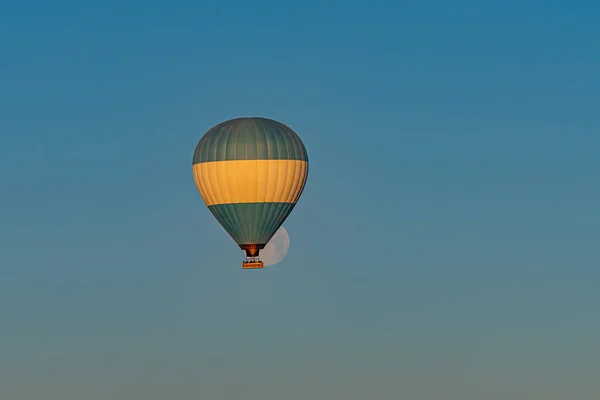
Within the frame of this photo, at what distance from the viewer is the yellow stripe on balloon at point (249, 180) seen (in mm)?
123688

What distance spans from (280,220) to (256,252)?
2.21 meters

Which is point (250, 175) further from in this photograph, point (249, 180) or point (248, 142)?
point (248, 142)

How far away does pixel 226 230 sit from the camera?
413ft

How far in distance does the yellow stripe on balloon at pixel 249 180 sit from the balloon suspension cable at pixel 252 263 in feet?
9.86

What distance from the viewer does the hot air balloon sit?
12362cm

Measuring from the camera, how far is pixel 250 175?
A: 124 m

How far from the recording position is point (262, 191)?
124312mm

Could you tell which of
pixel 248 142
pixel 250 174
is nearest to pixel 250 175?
pixel 250 174

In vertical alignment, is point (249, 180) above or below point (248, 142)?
below

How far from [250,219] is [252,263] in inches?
89.2

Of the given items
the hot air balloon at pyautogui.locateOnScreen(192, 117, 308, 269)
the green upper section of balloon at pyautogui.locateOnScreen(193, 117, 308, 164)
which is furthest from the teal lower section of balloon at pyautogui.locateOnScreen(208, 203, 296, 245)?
the green upper section of balloon at pyautogui.locateOnScreen(193, 117, 308, 164)

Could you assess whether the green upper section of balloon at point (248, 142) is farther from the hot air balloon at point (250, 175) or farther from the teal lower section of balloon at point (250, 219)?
the teal lower section of balloon at point (250, 219)

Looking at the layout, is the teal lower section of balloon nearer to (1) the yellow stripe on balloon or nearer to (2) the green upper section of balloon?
(1) the yellow stripe on balloon

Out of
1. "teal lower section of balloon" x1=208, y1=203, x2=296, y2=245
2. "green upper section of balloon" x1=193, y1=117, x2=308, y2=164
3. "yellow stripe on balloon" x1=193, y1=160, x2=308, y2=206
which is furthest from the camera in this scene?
"teal lower section of balloon" x1=208, y1=203, x2=296, y2=245
